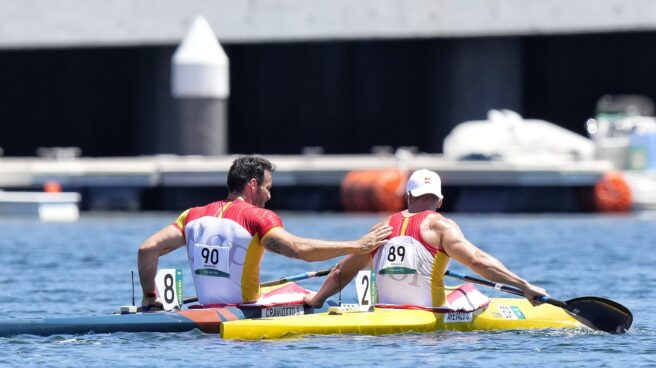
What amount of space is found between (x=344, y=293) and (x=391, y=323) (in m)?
4.92

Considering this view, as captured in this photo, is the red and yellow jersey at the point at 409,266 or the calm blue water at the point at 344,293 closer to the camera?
the calm blue water at the point at 344,293

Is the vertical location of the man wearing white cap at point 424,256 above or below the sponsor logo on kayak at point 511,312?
above

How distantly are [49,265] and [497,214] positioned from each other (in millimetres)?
12695

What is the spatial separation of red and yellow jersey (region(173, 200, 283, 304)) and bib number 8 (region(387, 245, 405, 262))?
34.0 inches

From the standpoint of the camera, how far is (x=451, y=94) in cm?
4166

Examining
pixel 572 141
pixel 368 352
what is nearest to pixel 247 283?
pixel 368 352

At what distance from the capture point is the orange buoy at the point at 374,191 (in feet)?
107

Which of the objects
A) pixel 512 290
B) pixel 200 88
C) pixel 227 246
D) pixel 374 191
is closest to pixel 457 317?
pixel 512 290

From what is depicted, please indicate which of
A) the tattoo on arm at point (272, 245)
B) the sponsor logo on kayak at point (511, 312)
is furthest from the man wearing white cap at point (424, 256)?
the tattoo on arm at point (272, 245)

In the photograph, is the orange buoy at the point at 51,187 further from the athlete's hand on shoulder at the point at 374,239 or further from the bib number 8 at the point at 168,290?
the athlete's hand on shoulder at the point at 374,239

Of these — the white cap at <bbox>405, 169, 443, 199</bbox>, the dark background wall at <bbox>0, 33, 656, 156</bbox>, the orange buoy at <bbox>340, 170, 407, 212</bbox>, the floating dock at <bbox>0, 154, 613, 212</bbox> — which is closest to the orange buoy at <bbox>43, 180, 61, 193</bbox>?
the floating dock at <bbox>0, 154, 613, 212</bbox>

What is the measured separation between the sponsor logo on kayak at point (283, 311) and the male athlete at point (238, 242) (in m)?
0.15

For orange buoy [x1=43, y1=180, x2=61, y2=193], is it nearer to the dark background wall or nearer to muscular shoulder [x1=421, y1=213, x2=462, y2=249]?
the dark background wall

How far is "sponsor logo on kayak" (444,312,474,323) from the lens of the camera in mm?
13102
